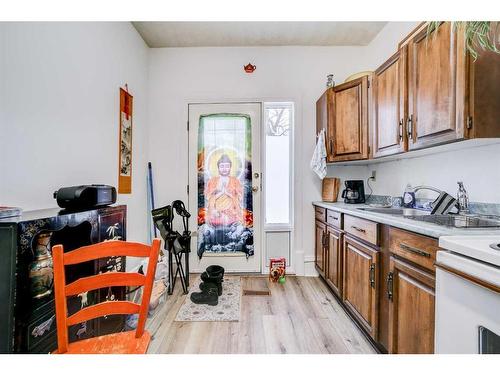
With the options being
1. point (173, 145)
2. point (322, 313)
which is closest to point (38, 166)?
point (173, 145)

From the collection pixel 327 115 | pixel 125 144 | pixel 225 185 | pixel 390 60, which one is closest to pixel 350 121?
pixel 327 115

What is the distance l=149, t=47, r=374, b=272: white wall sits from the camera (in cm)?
297

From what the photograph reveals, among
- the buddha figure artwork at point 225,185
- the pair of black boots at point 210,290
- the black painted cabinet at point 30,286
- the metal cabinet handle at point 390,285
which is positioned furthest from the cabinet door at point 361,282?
the black painted cabinet at point 30,286

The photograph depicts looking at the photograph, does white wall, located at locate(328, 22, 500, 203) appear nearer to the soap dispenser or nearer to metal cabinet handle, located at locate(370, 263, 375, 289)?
the soap dispenser

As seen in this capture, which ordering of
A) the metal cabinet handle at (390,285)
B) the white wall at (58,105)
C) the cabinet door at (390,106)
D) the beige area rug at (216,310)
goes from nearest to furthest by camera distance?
the white wall at (58,105), the metal cabinet handle at (390,285), the cabinet door at (390,106), the beige area rug at (216,310)

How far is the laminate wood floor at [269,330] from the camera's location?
1643mm

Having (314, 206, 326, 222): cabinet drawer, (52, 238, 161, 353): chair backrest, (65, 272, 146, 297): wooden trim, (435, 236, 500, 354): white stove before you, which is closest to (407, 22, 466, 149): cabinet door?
(435, 236, 500, 354): white stove

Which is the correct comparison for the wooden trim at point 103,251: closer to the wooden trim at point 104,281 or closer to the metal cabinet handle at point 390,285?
the wooden trim at point 104,281

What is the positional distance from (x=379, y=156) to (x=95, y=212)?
2166mm

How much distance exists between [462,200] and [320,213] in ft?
4.25

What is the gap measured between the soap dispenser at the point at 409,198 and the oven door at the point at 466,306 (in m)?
1.25

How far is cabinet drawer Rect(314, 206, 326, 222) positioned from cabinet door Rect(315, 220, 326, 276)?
6cm

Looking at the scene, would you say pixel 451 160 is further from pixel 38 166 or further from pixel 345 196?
pixel 38 166

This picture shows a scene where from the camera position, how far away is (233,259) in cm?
300
